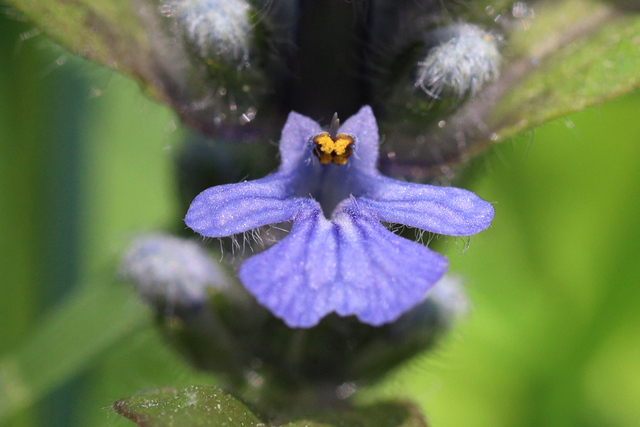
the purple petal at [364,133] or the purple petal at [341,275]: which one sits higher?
the purple petal at [364,133]

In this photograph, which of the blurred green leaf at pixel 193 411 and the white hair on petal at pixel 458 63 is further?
the white hair on petal at pixel 458 63

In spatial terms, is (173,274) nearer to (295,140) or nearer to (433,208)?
(295,140)

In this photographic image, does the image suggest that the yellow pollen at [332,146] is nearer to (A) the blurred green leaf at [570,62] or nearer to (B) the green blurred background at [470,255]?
(A) the blurred green leaf at [570,62]

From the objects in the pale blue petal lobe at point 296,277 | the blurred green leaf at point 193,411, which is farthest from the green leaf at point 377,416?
the pale blue petal lobe at point 296,277

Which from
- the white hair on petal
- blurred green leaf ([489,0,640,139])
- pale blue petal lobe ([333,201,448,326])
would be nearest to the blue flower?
pale blue petal lobe ([333,201,448,326])

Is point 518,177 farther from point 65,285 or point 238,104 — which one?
point 65,285

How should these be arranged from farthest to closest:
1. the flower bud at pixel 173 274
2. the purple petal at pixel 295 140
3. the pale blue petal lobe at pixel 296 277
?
the flower bud at pixel 173 274
the purple petal at pixel 295 140
the pale blue petal lobe at pixel 296 277

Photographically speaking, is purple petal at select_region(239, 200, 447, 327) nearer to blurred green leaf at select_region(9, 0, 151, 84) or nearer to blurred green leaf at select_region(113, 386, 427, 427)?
blurred green leaf at select_region(113, 386, 427, 427)
